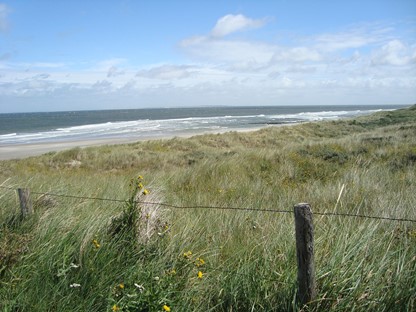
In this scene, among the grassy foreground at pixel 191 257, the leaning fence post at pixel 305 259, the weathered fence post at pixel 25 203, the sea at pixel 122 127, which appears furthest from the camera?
the sea at pixel 122 127

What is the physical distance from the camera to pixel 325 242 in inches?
141

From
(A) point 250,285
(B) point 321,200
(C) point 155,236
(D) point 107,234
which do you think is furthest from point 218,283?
(B) point 321,200

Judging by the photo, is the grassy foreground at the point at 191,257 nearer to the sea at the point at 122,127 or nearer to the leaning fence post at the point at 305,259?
the leaning fence post at the point at 305,259

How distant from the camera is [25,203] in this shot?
433cm

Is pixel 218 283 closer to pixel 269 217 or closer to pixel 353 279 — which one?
pixel 353 279

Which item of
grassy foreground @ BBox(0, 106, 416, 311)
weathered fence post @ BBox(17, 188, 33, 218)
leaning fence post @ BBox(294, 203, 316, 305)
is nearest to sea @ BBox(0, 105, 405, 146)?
weathered fence post @ BBox(17, 188, 33, 218)

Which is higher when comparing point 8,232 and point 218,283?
point 8,232

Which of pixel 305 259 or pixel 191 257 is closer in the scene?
pixel 305 259

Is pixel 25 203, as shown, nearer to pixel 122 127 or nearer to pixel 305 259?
pixel 305 259

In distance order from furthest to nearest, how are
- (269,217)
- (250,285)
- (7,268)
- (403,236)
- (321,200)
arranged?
(321,200)
(269,217)
(403,236)
(7,268)
(250,285)

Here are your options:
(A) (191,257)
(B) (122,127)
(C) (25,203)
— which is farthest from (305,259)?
(B) (122,127)

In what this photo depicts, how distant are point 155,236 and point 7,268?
1471mm

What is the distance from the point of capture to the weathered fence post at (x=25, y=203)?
4304mm

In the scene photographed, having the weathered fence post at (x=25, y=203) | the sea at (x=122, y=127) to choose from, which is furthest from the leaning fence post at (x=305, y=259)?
the sea at (x=122, y=127)
